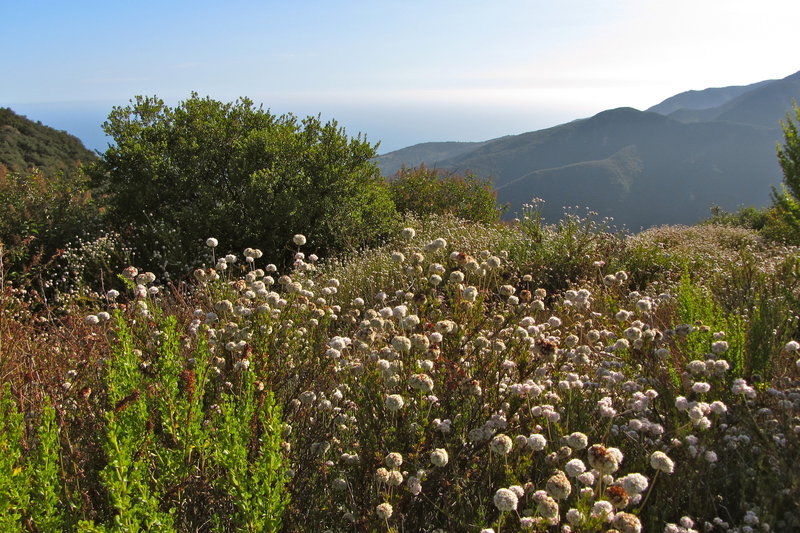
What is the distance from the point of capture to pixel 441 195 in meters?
15.7

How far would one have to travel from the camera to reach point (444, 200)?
15508mm

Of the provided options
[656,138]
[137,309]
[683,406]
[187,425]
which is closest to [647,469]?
[683,406]

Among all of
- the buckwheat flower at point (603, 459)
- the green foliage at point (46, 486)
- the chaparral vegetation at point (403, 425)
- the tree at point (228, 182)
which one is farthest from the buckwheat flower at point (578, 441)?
the tree at point (228, 182)

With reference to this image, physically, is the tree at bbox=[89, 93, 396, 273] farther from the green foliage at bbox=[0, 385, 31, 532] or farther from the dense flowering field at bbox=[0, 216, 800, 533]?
the green foliage at bbox=[0, 385, 31, 532]

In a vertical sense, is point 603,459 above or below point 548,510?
above

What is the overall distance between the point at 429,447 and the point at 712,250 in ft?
29.1

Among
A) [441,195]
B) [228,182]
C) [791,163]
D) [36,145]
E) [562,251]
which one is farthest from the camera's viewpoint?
[36,145]

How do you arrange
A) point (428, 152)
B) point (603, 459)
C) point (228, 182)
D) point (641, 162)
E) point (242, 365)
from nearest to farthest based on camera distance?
1. point (603, 459)
2. point (242, 365)
3. point (228, 182)
4. point (641, 162)
5. point (428, 152)

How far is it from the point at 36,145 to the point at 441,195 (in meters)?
23.7

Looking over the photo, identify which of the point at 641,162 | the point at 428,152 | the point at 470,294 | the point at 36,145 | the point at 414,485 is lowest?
the point at 414,485

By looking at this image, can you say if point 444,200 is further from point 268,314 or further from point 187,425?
point 187,425

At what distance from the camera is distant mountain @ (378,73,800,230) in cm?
11469

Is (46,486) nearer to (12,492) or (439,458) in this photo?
(12,492)

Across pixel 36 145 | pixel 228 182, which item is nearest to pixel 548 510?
pixel 228 182
